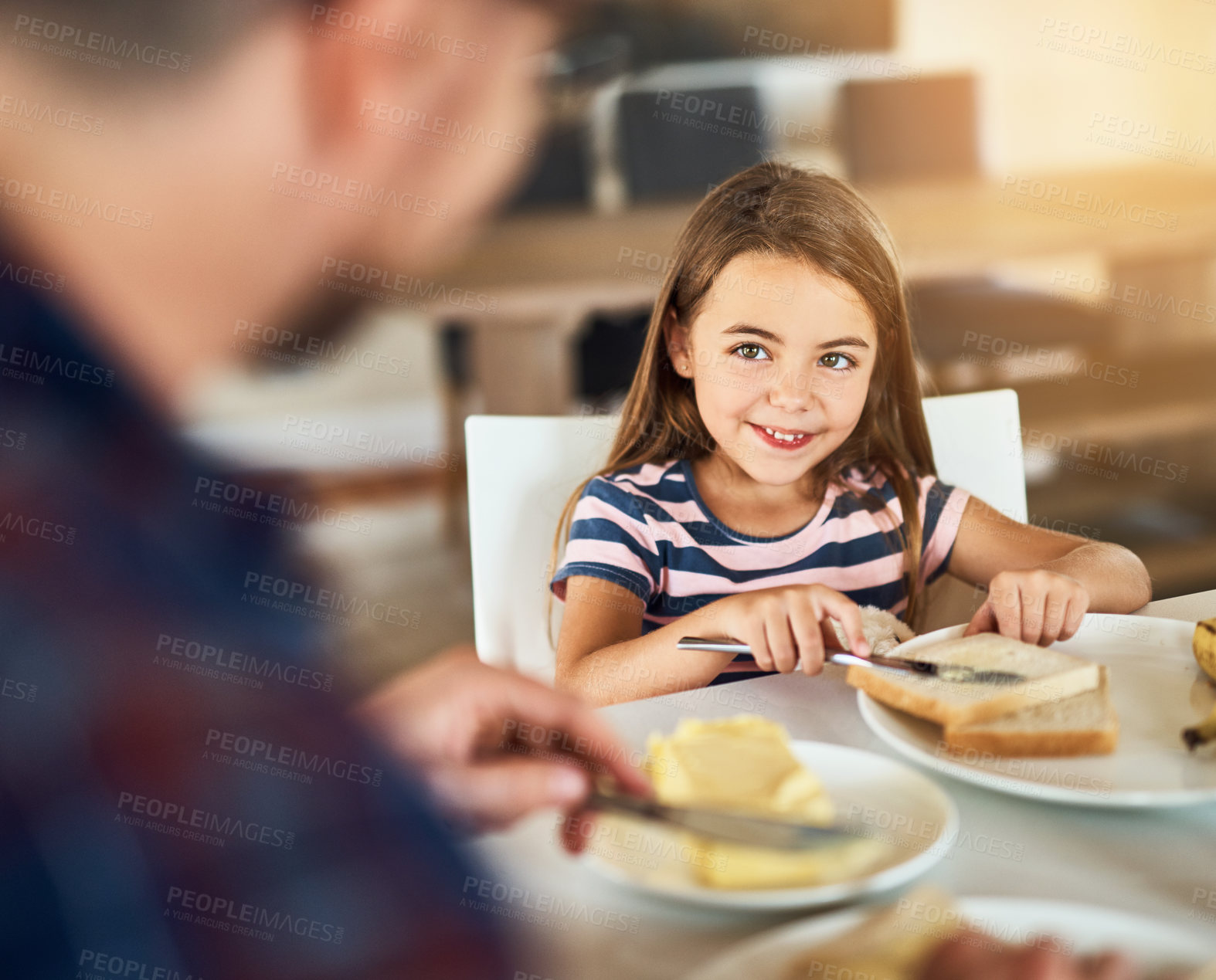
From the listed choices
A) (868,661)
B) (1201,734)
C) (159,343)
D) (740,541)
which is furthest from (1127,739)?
(159,343)

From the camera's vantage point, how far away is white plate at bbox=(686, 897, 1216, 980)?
44 centimetres

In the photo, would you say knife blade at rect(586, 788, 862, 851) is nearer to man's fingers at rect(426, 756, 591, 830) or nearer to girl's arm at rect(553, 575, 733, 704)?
man's fingers at rect(426, 756, 591, 830)

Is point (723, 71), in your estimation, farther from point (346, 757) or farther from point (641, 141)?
point (346, 757)

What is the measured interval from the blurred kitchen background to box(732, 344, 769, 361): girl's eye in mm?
909

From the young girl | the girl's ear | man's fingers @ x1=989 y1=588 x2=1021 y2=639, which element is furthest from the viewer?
A: the girl's ear

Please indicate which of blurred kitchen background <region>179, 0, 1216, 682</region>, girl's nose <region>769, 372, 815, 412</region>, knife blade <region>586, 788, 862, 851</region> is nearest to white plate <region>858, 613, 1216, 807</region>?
knife blade <region>586, 788, 862, 851</region>

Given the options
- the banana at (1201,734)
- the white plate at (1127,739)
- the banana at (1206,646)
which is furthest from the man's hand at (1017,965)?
the banana at (1206,646)

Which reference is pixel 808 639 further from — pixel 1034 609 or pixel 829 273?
pixel 829 273

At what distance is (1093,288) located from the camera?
3906 millimetres

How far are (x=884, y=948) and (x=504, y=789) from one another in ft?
0.67

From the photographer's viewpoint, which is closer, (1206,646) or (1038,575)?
(1206,646)

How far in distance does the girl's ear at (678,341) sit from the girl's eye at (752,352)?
9cm

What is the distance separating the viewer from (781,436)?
41.5 inches

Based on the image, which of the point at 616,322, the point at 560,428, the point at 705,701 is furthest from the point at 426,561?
the point at 705,701
